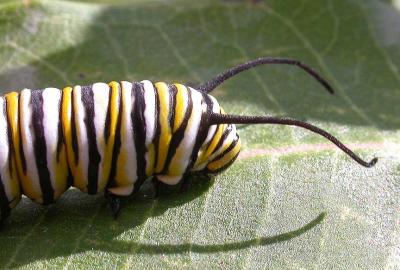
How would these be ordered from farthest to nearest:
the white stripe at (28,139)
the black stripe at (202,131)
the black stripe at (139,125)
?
the black stripe at (202,131)
the black stripe at (139,125)
the white stripe at (28,139)

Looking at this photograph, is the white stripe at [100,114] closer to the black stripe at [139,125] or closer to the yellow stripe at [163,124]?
the black stripe at [139,125]

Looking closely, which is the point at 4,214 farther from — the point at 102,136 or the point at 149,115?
the point at 149,115

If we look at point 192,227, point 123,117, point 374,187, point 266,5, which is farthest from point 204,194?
point 266,5

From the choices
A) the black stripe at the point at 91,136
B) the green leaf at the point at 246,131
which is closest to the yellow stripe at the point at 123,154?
the black stripe at the point at 91,136

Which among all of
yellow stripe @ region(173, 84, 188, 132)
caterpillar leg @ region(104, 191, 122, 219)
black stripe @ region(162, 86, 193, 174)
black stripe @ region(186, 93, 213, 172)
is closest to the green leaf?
caterpillar leg @ region(104, 191, 122, 219)

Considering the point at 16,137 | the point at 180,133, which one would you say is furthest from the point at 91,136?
the point at 180,133

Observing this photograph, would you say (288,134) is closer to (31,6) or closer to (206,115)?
(206,115)
